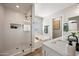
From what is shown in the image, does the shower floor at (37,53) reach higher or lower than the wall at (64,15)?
lower

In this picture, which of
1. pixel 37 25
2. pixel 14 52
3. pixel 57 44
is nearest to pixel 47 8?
pixel 37 25

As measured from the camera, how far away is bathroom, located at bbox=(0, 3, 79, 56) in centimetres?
150

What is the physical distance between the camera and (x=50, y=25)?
1630mm

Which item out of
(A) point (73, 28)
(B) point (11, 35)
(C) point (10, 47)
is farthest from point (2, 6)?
(A) point (73, 28)

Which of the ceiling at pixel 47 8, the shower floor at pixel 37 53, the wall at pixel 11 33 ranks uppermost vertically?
the ceiling at pixel 47 8

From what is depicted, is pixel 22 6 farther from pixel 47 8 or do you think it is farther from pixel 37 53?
pixel 37 53

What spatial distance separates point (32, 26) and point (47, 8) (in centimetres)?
34

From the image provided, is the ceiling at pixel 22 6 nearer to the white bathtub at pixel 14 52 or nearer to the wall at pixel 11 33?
the wall at pixel 11 33

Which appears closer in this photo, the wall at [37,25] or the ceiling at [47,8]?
the ceiling at [47,8]

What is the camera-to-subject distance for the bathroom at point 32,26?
59.1 inches

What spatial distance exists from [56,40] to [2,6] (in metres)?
0.90

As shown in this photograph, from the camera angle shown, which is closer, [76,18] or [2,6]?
[2,6]

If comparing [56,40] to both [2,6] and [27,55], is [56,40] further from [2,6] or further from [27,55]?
[2,6]

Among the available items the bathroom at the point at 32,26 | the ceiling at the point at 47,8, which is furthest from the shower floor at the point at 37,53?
the ceiling at the point at 47,8
